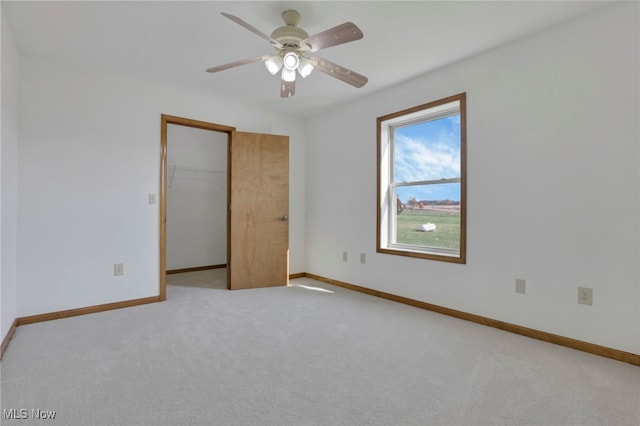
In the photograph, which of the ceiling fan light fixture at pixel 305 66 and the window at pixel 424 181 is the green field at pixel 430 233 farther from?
the ceiling fan light fixture at pixel 305 66

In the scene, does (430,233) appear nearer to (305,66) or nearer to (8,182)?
(305,66)

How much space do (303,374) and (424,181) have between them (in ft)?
7.80

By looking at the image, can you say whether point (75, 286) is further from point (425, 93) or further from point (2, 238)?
point (425, 93)

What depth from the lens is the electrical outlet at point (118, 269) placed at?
3312 millimetres

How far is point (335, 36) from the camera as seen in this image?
6.32ft

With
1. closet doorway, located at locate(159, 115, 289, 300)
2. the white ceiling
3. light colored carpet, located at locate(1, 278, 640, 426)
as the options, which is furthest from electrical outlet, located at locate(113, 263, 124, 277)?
the white ceiling

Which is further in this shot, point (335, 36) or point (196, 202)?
point (196, 202)

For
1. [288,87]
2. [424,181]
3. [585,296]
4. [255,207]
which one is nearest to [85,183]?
[255,207]

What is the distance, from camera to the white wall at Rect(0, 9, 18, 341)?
229cm

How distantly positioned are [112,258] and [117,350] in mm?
1324

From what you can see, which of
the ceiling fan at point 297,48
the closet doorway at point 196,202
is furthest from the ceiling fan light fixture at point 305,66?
the closet doorway at point 196,202

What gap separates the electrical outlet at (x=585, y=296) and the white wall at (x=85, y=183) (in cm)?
388

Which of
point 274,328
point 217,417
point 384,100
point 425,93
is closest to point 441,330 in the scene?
point 274,328

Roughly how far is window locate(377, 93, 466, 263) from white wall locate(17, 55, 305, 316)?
2.48 meters
